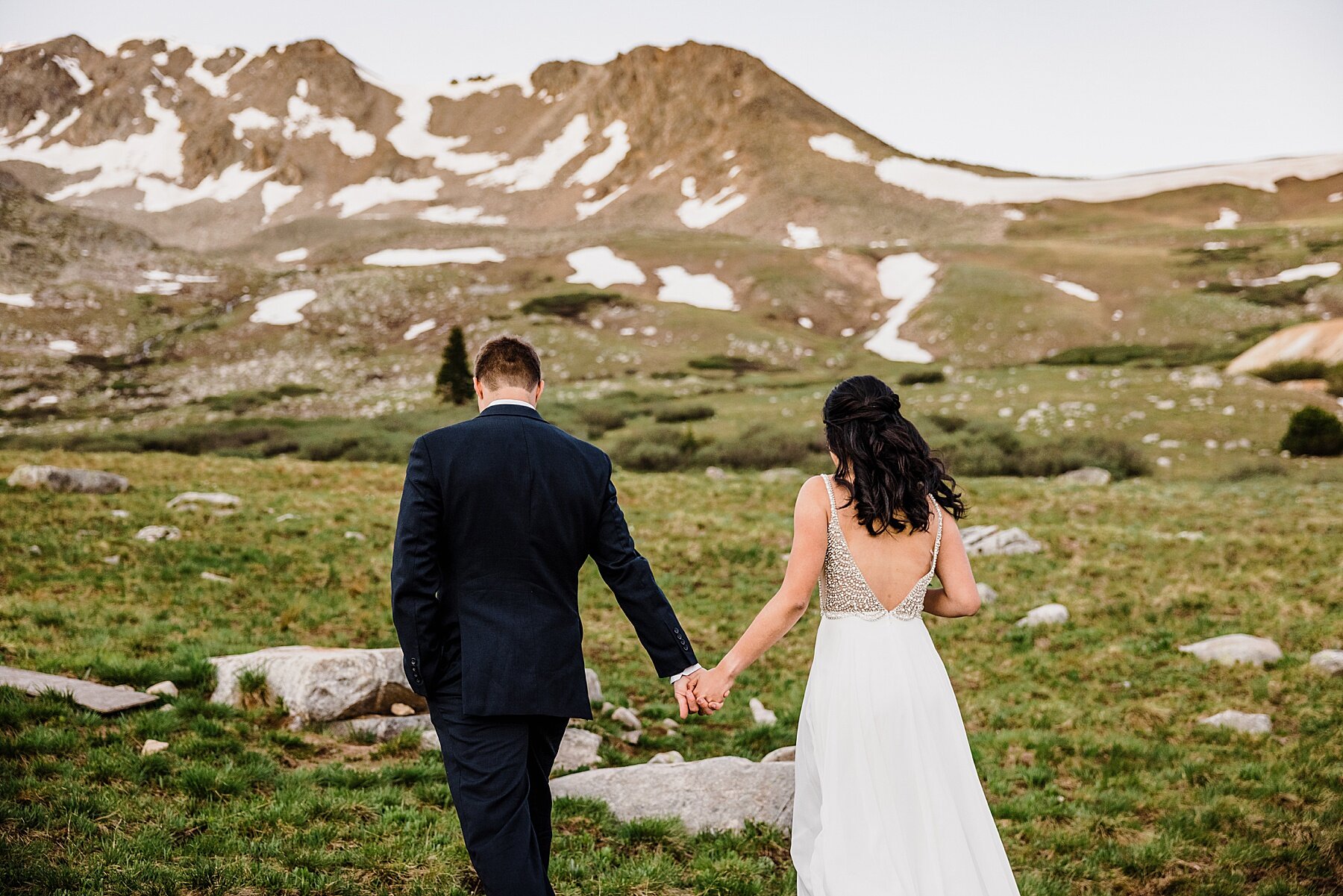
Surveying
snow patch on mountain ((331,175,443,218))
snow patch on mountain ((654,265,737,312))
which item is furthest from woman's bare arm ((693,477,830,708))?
snow patch on mountain ((331,175,443,218))

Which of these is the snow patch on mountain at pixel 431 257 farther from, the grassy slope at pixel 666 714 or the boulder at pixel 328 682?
the boulder at pixel 328 682

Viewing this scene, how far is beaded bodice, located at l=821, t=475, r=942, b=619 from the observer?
463cm

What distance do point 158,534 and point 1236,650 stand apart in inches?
713

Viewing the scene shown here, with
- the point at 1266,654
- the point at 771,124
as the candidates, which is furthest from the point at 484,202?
the point at 1266,654

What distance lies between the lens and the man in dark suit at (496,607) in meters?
4.14

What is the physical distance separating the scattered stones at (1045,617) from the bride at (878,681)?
34.2 ft

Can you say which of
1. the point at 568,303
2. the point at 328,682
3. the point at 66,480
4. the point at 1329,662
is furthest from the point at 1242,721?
the point at 568,303

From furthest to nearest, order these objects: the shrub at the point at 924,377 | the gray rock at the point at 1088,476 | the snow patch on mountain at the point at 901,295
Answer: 1. the snow patch on mountain at the point at 901,295
2. the shrub at the point at 924,377
3. the gray rock at the point at 1088,476

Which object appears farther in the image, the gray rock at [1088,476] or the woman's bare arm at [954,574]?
the gray rock at [1088,476]

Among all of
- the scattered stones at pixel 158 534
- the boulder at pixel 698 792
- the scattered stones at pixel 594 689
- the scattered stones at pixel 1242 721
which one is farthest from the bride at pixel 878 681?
the scattered stones at pixel 158 534

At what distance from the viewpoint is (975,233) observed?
4631 inches

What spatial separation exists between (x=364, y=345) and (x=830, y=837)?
74.9 meters

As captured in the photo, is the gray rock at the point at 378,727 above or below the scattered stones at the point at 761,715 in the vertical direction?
above

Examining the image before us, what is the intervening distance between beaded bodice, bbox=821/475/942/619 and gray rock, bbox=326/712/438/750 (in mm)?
5065
